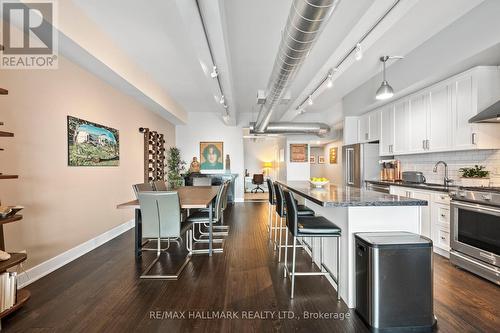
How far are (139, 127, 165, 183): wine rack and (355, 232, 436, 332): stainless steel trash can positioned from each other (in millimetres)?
4548

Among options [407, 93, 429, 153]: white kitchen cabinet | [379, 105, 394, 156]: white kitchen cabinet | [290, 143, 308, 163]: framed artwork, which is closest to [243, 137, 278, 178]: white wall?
[290, 143, 308, 163]: framed artwork

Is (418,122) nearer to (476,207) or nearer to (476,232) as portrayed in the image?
(476,207)

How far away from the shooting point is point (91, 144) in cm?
366

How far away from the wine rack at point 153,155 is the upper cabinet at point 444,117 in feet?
16.2

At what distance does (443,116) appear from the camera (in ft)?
11.4

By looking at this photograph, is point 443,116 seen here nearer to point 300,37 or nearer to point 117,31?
point 300,37

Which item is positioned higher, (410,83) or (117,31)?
(117,31)

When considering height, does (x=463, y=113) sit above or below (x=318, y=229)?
above

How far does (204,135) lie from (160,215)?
18.3ft

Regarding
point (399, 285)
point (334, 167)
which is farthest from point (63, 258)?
point (334, 167)

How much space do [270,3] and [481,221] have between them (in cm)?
328

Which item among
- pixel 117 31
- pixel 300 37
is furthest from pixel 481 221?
pixel 117 31

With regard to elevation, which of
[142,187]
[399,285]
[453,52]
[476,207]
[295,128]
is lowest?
[399,285]

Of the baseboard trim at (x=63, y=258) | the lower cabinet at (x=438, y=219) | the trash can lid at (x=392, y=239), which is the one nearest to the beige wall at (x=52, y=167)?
the baseboard trim at (x=63, y=258)
